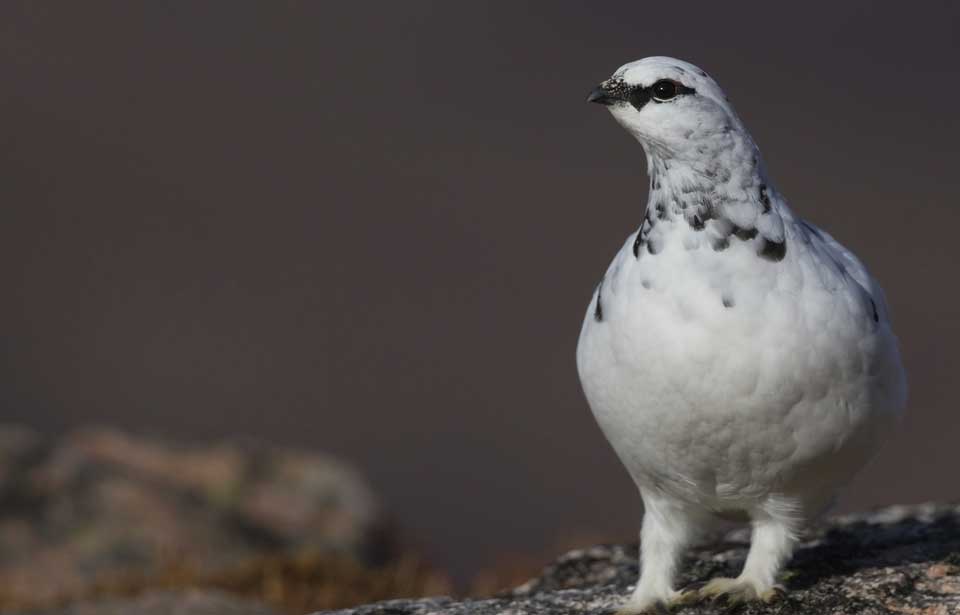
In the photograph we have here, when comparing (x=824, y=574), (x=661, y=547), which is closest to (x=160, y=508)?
(x=661, y=547)

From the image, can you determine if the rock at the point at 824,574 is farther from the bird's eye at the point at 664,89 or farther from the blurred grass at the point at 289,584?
the bird's eye at the point at 664,89

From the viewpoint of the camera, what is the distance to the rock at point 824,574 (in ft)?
12.2

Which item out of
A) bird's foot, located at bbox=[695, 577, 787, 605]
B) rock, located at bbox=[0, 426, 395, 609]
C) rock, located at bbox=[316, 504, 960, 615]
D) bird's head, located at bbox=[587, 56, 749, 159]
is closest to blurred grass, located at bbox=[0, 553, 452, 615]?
rock, located at bbox=[0, 426, 395, 609]

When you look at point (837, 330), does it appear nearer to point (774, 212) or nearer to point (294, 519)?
point (774, 212)

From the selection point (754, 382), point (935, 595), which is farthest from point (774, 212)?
point (935, 595)

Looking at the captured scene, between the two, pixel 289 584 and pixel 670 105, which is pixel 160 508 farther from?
pixel 670 105

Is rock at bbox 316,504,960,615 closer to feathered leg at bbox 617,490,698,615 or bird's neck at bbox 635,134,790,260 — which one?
feathered leg at bbox 617,490,698,615

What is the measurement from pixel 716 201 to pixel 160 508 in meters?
4.65

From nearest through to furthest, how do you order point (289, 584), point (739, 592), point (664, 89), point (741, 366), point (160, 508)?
point (741, 366) < point (664, 89) < point (739, 592) < point (289, 584) < point (160, 508)

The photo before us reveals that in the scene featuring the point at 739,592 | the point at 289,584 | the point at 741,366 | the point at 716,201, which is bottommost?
the point at 739,592

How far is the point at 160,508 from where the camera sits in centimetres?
726

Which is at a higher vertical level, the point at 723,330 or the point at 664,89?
the point at 664,89

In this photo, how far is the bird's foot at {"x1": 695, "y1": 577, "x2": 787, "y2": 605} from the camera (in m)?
3.72

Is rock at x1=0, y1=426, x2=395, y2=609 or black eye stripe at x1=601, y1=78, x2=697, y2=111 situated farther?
rock at x1=0, y1=426, x2=395, y2=609
